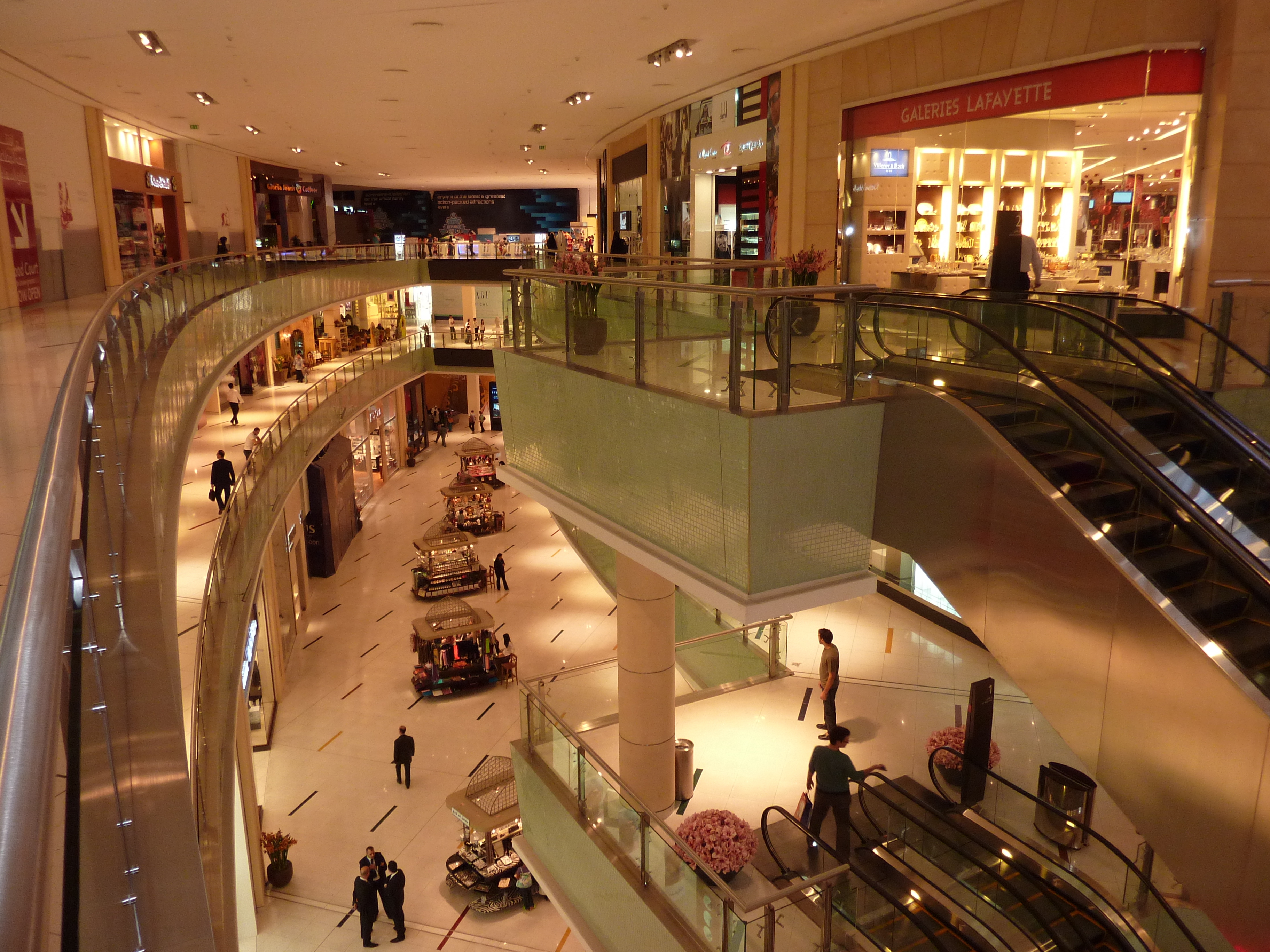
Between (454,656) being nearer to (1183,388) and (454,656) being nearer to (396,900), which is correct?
(396,900)

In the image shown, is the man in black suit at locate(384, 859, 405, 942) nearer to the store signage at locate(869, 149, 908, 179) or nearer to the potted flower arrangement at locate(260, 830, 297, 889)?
the potted flower arrangement at locate(260, 830, 297, 889)

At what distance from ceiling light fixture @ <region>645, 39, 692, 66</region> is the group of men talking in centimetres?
1131

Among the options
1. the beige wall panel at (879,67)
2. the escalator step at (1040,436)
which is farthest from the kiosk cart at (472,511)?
the escalator step at (1040,436)

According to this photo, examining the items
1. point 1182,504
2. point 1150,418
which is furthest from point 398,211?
point 1182,504

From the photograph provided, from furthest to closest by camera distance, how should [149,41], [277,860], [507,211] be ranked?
[507,211] < [149,41] < [277,860]

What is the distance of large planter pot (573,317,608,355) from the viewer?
22.6ft

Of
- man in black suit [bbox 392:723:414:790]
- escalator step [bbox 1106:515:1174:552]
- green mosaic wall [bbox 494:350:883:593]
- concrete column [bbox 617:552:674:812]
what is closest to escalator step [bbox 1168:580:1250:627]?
escalator step [bbox 1106:515:1174:552]

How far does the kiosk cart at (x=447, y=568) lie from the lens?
19641mm

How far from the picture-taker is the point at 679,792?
898cm

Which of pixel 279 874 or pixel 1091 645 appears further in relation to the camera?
pixel 279 874

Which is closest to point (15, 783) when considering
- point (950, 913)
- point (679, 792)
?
point (950, 913)

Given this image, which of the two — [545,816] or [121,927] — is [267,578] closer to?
[545,816]

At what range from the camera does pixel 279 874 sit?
11.2m

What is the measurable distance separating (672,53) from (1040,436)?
983 cm
